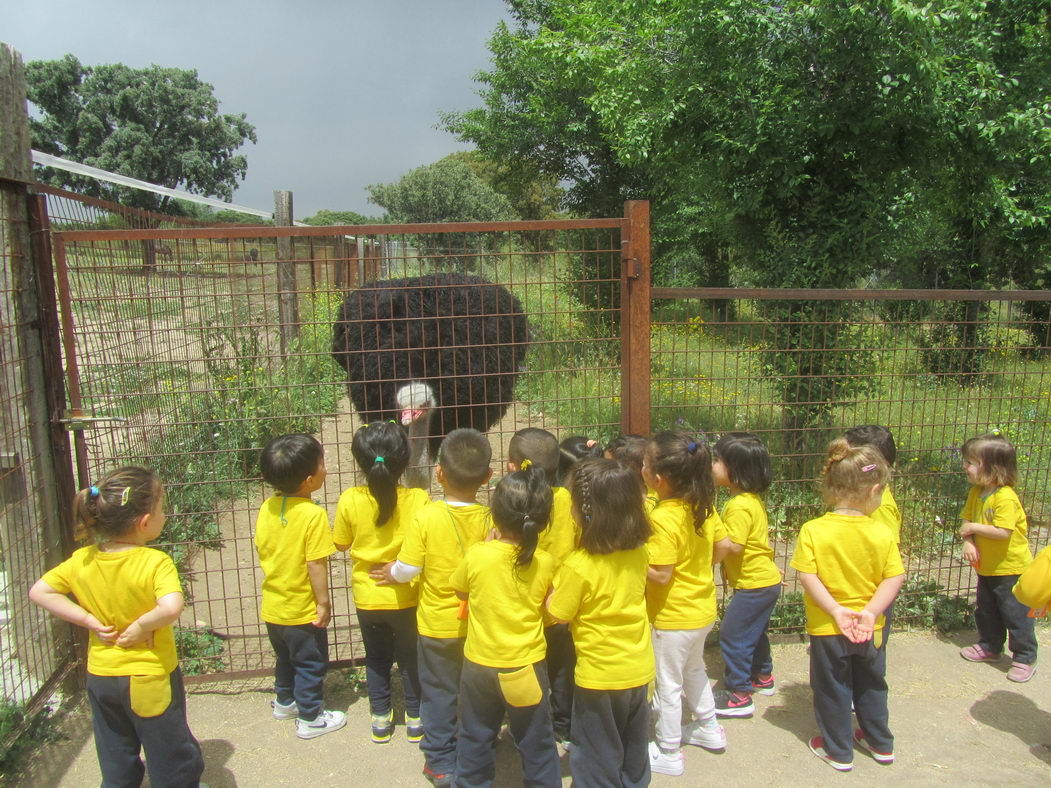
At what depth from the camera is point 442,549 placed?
104 inches

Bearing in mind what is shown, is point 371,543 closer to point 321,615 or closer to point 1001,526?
point 321,615

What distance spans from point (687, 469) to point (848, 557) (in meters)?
0.69

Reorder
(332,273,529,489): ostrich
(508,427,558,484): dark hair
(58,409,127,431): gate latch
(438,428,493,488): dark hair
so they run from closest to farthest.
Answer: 1. (438,428,493,488): dark hair
2. (508,427,558,484): dark hair
3. (58,409,127,431): gate latch
4. (332,273,529,489): ostrich

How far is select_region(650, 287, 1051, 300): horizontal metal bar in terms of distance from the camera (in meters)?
3.40

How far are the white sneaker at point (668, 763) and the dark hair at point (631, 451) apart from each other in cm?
110

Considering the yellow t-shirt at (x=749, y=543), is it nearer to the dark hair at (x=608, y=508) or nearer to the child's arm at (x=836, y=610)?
the child's arm at (x=836, y=610)

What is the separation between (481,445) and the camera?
8.71ft

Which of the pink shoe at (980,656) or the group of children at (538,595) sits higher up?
the group of children at (538,595)

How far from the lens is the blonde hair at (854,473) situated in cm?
267

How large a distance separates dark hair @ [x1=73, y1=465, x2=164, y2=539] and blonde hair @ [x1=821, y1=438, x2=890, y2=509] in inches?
95.3

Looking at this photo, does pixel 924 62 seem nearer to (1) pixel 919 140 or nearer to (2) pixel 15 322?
(1) pixel 919 140

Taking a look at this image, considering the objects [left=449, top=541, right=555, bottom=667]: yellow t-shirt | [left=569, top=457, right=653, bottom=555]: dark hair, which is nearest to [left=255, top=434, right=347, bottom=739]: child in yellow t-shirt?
[left=449, top=541, right=555, bottom=667]: yellow t-shirt

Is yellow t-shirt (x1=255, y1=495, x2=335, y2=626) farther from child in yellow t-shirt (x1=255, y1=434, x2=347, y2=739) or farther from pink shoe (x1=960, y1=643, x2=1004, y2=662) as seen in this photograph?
pink shoe (x1=960, y1=643, x2=1004, y2=662)

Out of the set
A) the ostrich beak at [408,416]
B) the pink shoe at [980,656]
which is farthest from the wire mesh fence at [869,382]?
the ostrich beak at [408,416]
